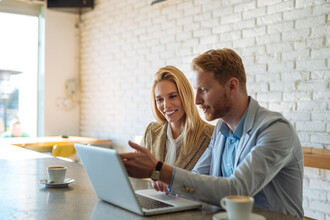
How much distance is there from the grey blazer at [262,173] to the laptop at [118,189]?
0.24 ft

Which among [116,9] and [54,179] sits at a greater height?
[116,9]

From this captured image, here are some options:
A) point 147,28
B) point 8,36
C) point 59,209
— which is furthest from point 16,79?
point 59,209

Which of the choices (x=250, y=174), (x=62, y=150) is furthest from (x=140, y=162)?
(x=62, y=150)

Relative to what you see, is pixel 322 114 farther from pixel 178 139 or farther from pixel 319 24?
pixel 178 139

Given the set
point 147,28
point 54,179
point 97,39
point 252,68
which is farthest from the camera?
point 97,39

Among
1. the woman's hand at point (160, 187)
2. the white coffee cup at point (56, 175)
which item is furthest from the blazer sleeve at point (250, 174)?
the white coffee cup at point (56, 175)

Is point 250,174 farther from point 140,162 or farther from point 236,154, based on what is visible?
point 140,162

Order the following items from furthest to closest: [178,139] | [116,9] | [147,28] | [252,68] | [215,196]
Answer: [116,9] < [147,28] < [252,68] < [178,139] < [215,196]

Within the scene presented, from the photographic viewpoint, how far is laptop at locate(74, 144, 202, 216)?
4.23 feet

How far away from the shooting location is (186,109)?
2.54 metres

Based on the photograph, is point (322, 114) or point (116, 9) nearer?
point (322, 114)

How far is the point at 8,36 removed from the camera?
6230 mm

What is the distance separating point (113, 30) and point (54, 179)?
423 cm

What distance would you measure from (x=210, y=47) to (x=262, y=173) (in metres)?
2.90
